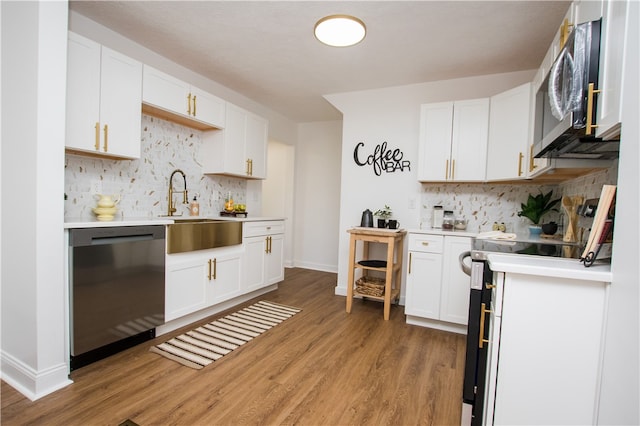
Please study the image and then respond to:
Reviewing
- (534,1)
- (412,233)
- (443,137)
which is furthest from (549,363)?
(443,137)

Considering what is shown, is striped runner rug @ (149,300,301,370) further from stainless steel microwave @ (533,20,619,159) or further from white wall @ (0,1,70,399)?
stainless steel microwave @ (533,20,619,159)

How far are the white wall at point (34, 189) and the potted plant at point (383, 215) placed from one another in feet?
9.13

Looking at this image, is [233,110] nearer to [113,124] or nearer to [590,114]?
[113,124]

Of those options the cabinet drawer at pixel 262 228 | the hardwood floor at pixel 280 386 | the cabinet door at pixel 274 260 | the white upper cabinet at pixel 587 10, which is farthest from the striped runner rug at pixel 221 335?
the white upper cabinet at pixel 587 10

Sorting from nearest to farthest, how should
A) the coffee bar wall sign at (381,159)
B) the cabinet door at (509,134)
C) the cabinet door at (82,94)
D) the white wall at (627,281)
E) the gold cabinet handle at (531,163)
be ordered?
1. the white wall at (627,281)
2. the cabinet door at (82,94)
3. the gold cabinet handle at (531,163)
4. the cabinet door at (509,134)
5. the coffee bar wall sign at (381,159)

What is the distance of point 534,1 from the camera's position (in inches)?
80.2

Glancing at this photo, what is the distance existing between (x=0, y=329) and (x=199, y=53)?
2.64 m

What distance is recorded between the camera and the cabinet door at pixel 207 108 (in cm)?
302

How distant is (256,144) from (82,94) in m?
1.97

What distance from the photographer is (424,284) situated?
294 centimetres

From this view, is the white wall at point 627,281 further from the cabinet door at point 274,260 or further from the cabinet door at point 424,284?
the cabinet door at point 274,260

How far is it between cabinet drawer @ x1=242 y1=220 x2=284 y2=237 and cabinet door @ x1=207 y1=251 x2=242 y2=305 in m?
0.26

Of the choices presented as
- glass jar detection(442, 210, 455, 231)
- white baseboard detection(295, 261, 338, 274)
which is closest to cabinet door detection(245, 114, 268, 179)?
white baseboard detection(295, 261, 338, 274)

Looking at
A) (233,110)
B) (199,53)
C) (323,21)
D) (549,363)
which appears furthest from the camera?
(233,110)
